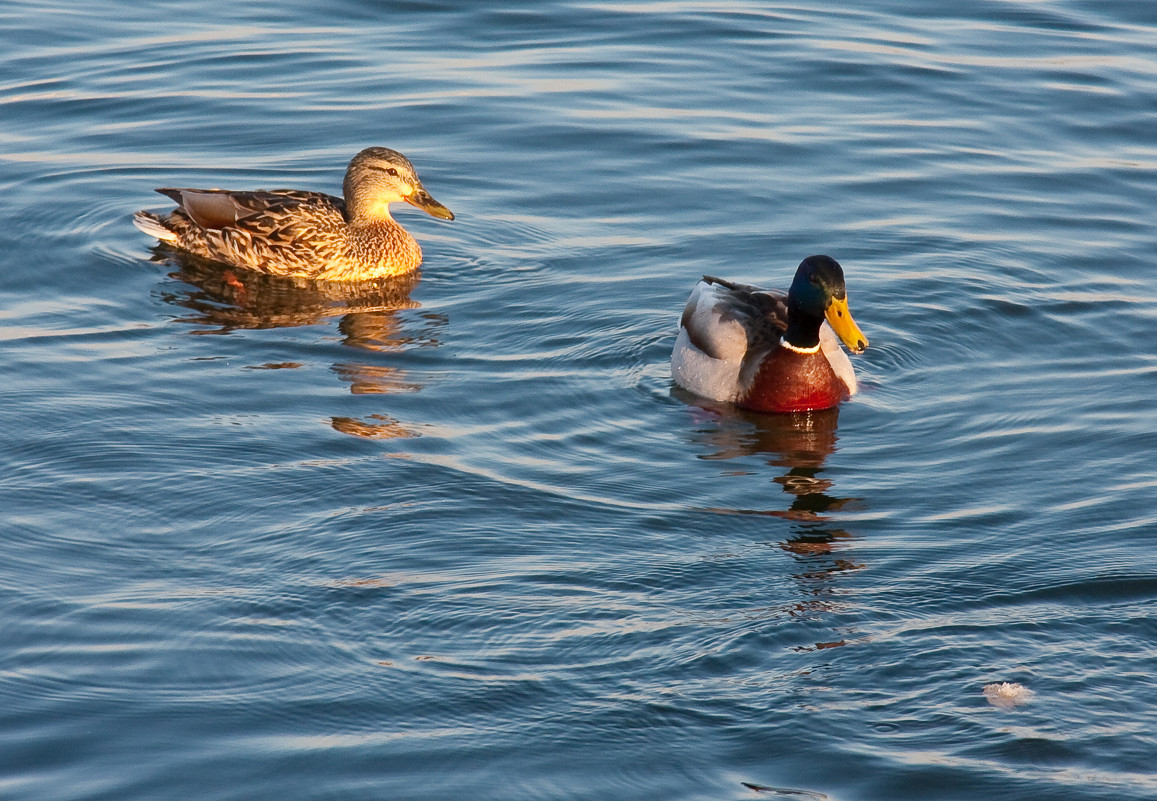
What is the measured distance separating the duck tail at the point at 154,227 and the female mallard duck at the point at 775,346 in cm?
392

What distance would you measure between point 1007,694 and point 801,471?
98.3 inches

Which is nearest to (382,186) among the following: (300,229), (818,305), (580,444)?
(300,229)

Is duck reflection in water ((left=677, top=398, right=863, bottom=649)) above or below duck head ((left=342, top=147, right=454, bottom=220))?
below

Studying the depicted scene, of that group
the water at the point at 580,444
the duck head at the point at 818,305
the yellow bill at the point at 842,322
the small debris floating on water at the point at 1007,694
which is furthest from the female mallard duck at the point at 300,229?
the small debris floating on water at the point at 1007,694

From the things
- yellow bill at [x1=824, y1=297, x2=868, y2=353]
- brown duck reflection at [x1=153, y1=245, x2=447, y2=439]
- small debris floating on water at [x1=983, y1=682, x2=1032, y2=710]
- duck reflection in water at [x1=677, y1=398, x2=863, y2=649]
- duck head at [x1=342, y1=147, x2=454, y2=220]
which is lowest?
small debris floating on water at [x1=983, y1=682, x2=1032, y2=710]

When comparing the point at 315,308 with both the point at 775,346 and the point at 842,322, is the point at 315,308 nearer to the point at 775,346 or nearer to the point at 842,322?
the point at 775,346

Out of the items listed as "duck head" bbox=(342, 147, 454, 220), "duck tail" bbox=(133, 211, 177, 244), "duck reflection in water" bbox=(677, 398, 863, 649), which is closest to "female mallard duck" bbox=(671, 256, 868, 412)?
"duck reflection in water" bbox=(677, 398, 863, 649)

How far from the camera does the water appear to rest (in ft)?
19.2

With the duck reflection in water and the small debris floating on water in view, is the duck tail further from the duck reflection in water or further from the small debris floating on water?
the small debris floating on water

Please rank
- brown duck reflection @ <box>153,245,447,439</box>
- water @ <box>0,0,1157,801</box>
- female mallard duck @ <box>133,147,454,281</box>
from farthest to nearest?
1. female mallard duck @ <box>133,147,454,281</box>
2. brown duck reflection @ <box>153,245,447,439</box>
3. water @ <box>0,0,1157,801</box>

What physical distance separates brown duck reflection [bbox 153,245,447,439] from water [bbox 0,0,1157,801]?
0.16ft

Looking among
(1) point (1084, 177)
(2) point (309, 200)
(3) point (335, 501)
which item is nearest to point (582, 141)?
(2) point (309, 200)

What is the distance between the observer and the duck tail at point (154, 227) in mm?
11414

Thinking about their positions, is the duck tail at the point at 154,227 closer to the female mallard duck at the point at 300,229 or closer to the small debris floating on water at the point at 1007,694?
the female mallard duck at the point at 300,229
